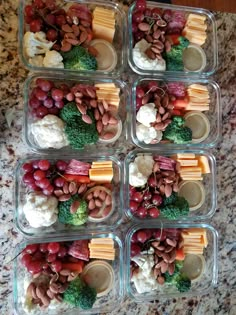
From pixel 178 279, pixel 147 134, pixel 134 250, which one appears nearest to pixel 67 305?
pixel 134 250

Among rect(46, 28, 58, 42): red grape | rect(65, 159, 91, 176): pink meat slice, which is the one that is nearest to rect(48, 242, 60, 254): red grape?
rect(65, 159, 91, 176): pink meat slice

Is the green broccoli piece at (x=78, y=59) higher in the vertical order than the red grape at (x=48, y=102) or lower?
higher

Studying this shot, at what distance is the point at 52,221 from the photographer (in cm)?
112

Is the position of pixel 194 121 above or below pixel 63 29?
below

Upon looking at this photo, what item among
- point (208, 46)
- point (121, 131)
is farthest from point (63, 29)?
point (208, 46)

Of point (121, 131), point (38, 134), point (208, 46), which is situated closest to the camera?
point (38, 134)

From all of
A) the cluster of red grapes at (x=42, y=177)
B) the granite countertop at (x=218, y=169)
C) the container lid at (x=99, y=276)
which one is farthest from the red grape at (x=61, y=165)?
the container lid at (x=99, y=276)

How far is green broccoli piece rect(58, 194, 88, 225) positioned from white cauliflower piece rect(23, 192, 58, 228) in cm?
2

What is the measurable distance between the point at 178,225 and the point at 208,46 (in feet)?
2.16

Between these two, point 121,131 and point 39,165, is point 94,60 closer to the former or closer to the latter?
point 121,131

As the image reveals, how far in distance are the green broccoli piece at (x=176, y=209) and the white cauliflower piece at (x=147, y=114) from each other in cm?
28

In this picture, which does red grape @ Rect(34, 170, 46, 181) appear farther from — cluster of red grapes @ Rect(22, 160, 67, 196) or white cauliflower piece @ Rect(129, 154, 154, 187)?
white cauliflower piece @ Rect(129, 154, 154, 187)

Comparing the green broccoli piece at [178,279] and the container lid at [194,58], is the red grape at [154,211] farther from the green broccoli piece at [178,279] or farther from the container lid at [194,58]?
the container lid at [194,58]

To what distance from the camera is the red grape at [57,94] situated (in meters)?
1.12
